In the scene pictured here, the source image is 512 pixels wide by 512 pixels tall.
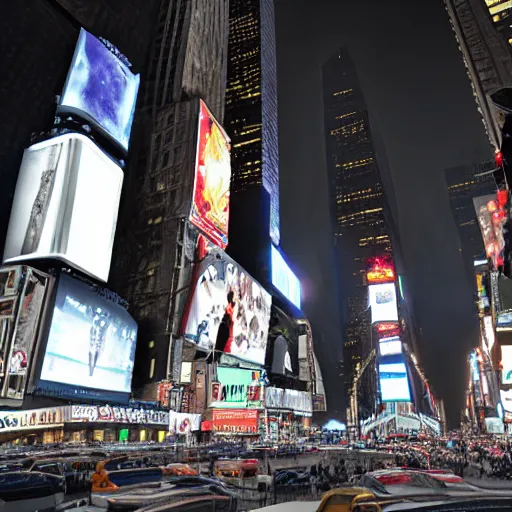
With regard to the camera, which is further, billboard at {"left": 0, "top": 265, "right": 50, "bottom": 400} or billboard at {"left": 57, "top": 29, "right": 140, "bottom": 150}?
billboard at {"left": 57, "top": 29, "right": 140, "bottom": 150}

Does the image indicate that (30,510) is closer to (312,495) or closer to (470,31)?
(312,495)

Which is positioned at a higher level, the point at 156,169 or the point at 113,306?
the point at 156,169

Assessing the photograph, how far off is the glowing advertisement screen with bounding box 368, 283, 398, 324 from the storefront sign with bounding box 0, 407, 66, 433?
72.8m

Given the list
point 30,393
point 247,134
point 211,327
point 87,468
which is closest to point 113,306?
point 30,393

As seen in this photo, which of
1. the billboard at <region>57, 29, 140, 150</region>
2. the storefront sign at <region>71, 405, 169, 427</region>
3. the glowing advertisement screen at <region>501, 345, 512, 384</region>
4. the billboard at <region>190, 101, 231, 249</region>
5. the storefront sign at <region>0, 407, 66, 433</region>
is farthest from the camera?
the glowing advertisement screen at <region>501, 345, 512, 384</region>

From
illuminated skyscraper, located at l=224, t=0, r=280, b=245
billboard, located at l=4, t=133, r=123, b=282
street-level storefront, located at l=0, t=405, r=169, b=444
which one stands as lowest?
street-level storefront, located at l=0, t=405, r=169, b=444

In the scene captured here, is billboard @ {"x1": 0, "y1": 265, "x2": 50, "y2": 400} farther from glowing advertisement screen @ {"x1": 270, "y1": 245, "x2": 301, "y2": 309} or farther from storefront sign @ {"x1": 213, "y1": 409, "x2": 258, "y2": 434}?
glowing advertisement screen @ {"x1": 270, "y1": 245, "x2": 301, "y2": 309}

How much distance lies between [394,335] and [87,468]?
282 feet

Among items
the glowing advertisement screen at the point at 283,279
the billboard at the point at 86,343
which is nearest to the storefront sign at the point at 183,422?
the billboard at the point at 86,343

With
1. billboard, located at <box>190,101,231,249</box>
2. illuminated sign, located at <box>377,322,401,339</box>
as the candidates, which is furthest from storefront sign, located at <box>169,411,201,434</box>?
illuminated sign, located at <box>377,322,401,339</box>

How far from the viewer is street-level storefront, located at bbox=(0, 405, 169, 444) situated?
20.8 meters

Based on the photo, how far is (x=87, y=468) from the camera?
7211mm

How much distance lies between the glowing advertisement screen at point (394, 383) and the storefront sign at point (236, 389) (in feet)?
152

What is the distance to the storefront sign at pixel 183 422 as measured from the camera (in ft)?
111
